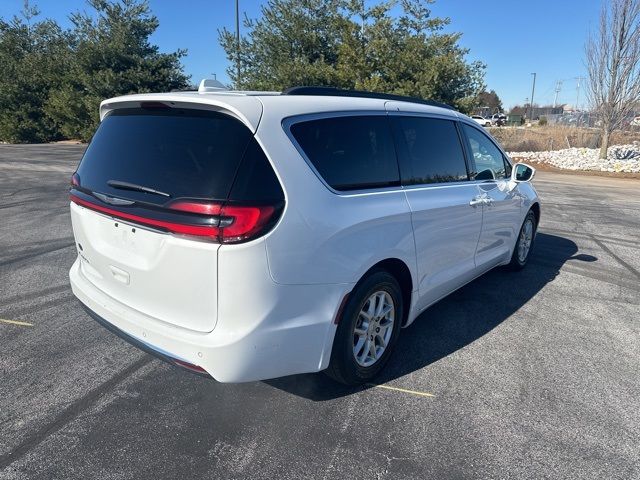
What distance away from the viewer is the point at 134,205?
2.45 metres

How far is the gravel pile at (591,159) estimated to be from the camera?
20100 mm

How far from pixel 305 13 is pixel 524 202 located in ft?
66.9

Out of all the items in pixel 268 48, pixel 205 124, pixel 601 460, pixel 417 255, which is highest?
pixel 268 48

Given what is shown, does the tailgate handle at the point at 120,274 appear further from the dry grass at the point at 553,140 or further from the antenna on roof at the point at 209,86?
the dry grass at the point at 553,140

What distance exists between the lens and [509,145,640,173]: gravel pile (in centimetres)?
2010

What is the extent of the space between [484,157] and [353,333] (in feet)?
8.47

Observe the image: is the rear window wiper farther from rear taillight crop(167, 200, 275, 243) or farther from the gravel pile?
the gravel pile

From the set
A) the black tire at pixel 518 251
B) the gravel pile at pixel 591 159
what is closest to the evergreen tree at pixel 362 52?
the gravel pile at pixel 591 159

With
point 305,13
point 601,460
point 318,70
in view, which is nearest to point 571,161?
point 318,70

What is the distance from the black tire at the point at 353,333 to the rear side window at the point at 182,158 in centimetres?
87

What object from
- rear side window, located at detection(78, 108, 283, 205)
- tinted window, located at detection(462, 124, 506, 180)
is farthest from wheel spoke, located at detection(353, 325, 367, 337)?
tinted window, located at detection(462, 124, 506, 180)

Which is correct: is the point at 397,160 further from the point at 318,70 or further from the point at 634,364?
the point at 318,70

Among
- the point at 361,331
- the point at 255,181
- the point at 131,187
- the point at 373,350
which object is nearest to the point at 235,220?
the point at 255,181

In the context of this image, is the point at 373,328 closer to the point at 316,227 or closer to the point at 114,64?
the point at 316,227
